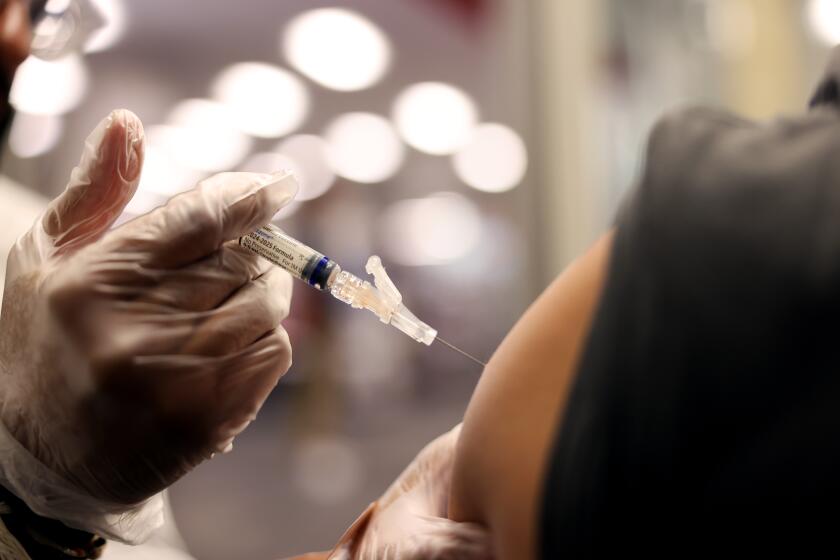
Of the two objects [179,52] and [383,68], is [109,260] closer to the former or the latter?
[179,52]

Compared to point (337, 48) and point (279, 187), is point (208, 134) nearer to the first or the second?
point (337, 48)

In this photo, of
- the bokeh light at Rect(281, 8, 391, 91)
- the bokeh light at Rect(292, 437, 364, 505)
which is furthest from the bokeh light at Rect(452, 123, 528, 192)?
the bokeh light at Rect(292, 437, 364, 505)

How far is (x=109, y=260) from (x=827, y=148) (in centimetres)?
59

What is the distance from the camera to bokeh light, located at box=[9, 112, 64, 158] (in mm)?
1200

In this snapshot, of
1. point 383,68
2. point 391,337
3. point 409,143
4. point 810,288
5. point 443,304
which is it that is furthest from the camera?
point 409,143

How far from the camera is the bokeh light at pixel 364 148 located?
3445 millimetres

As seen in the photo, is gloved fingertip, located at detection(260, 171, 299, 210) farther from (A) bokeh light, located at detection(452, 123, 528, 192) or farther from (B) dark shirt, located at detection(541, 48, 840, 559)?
(A) bokeh light, located at detection(452, 123, 528, 192)

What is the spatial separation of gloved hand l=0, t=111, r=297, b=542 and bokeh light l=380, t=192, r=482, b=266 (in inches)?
85.1

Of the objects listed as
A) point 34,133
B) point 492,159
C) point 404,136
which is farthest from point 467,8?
point 34,133

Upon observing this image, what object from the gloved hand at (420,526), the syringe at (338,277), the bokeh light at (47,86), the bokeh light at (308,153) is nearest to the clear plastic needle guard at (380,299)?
the syringe at (338,277)

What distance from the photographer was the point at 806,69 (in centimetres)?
335

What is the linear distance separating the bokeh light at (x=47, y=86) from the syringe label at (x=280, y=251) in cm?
54

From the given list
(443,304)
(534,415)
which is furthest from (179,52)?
(534,415)

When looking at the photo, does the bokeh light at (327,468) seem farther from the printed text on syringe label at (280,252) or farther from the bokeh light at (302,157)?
the printed text on syringe label at (280,252)
